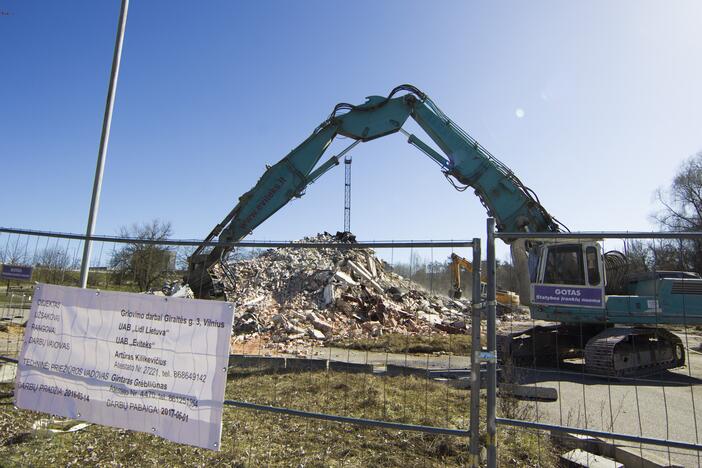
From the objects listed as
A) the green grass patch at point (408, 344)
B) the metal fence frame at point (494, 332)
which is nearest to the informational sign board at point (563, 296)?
the metal fence frame at point (494, 332)

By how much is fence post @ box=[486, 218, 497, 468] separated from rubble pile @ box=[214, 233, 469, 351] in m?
9.49

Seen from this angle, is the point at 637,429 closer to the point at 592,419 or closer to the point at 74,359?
the point at 592,419

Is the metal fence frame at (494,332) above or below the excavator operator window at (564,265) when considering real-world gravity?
below

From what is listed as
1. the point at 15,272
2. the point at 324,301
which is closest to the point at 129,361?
the point at 15,272

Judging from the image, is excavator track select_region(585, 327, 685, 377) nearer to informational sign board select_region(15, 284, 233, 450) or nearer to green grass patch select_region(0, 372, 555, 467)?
green grass patch select_region(0, 372, 555, 467)

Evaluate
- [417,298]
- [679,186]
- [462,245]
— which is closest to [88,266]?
[462,245]

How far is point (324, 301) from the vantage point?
1606 cm

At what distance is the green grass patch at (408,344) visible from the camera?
40.0ft

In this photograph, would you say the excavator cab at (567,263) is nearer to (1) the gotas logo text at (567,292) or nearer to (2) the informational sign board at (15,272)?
(1) the gotas logo text at (567,292)

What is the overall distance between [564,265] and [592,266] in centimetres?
57

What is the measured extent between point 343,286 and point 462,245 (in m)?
13.8

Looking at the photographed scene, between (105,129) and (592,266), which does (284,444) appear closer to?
(105,129)

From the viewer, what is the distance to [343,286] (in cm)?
1678

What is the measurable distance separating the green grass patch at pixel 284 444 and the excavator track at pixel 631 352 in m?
4.98
